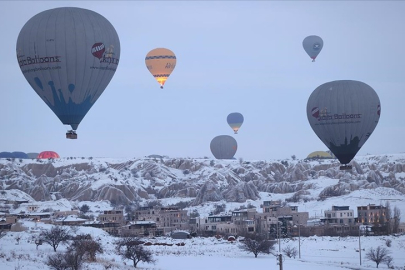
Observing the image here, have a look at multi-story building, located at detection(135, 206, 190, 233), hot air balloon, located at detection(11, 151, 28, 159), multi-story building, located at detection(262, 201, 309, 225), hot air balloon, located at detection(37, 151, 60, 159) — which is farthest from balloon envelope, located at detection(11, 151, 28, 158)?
multi-story building, located at detection(262, 201, 309, 225)

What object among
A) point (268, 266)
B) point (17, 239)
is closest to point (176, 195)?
point (17, 239)

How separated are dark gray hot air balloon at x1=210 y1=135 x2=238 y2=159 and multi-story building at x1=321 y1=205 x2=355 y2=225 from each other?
183 ft

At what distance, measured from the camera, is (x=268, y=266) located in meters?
58.0

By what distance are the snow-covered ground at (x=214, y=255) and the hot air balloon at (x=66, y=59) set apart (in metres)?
9.98

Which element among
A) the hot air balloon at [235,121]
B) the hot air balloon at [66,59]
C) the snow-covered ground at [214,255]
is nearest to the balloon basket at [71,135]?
the hot air balloon at [66,59]

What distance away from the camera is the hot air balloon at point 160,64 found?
336 ft

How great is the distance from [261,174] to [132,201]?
118 ft

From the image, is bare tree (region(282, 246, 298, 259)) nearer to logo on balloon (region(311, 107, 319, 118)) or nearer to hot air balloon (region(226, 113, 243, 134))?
logo on balloon (region(311, 107, 319, 118))

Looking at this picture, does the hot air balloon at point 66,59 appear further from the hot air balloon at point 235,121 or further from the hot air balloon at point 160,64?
the hot air balloon at point 235,121

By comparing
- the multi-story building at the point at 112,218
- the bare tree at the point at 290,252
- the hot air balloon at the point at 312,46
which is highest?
the hot air balloon at the point at 312,46

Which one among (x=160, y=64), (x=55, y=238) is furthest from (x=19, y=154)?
(x=55, y=238)

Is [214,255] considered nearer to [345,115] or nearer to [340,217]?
[345,115]

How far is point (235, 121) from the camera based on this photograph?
152500 mm

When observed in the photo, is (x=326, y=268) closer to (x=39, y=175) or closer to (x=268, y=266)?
(x=268, y=266)
